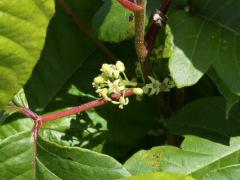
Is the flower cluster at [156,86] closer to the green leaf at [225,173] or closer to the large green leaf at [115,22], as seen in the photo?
the large green leaf at [115,22]

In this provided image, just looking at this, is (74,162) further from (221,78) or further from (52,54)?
(52,54)

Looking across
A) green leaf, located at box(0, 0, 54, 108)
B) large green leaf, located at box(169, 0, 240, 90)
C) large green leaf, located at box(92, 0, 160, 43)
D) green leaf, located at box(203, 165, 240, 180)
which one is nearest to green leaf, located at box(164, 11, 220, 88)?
large green leaf, located at box(169, 0, 240, 90)

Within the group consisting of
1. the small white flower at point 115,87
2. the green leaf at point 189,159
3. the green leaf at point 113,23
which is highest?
the green leaf at point 113,23

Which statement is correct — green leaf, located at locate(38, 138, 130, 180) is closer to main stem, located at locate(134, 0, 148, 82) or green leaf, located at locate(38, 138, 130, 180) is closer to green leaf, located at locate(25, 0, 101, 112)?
main stem, located at locate(134, 0, 148, 82)

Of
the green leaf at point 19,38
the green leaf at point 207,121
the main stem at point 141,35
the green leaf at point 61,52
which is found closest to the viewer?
the green leaf at point 19,38

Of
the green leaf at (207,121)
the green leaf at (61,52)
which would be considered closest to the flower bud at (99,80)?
the green leaf at (207,121)

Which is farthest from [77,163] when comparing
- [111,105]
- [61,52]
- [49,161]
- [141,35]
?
Result: [61,52]

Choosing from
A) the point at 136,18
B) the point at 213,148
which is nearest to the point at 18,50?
the point at 136,18
